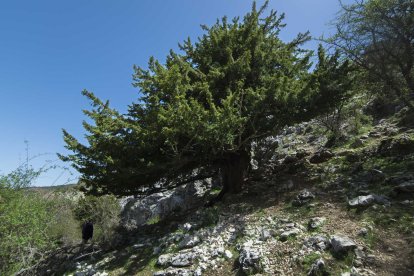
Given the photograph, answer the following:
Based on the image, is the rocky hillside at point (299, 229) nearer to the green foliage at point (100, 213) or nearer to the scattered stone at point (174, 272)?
the scattered stone at point (174, 272)

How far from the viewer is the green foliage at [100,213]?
48.4 ft

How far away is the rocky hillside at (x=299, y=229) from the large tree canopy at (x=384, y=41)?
8.35 feet

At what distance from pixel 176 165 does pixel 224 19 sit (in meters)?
7.64

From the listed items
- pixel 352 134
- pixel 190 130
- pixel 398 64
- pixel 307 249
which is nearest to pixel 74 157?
pixel 190 130

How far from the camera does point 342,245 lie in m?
6.41

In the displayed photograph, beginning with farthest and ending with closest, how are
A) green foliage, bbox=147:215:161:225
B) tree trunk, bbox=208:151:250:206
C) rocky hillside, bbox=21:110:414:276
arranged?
green foliage, bbox=147:215:161:225, tree trunk, bbox=208:151:250:206, rocky hillside, bbox=21:110:414:276

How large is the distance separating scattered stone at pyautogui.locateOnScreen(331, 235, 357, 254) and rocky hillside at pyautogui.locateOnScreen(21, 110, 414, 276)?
0.02 metres

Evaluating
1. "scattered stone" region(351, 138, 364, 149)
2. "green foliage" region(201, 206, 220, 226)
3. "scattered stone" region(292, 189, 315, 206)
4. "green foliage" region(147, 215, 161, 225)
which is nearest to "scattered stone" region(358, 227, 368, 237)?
"scattered stone" region(292, 189, 315, 206)

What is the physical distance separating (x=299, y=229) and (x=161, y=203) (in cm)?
1289

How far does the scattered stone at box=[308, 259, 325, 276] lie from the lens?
6.04 m

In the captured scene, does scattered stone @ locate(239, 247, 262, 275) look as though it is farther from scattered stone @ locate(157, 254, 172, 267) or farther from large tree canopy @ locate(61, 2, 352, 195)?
large tree canopy @ locate(61, 2, 352, 195)

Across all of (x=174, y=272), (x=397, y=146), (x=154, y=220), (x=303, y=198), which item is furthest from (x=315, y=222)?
(x=154, y=220)

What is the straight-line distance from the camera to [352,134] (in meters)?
17.4

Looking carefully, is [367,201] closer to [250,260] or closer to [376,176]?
[376,176]
